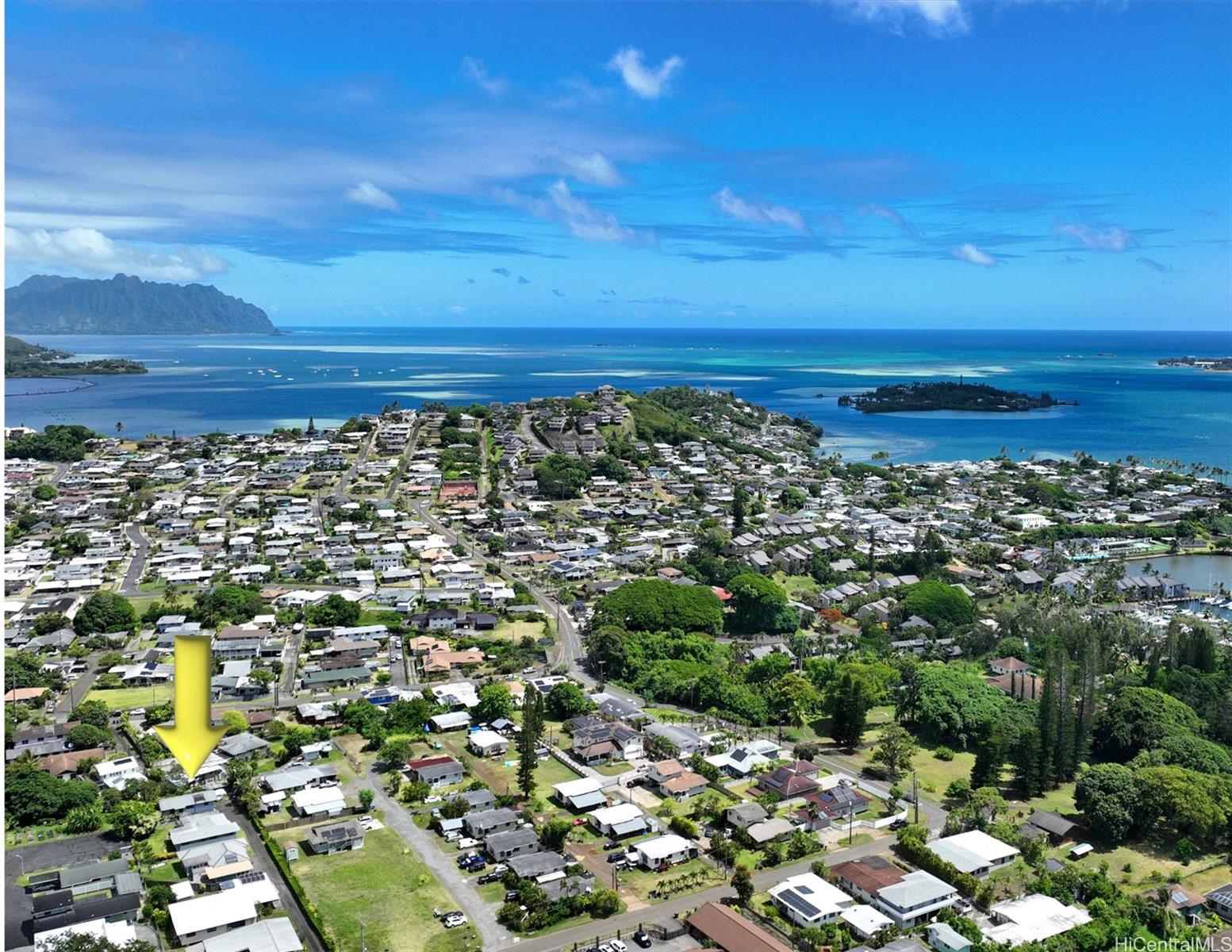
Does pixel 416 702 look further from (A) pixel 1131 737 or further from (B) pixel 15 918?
(A) pixel 1131 737

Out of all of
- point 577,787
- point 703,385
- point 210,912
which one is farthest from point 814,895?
point 703,385

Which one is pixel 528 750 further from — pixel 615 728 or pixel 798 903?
Result: pixel 798 903

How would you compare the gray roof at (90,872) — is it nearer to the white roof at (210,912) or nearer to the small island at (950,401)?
the white roof at (210,912)

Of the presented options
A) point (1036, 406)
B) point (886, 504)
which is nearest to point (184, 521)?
point (886, 504)

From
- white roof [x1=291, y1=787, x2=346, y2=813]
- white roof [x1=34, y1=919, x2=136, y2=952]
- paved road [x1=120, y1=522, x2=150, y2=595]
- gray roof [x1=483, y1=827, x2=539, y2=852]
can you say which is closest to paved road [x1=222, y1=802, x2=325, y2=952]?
white roof [x1=291, y1=787, x2=346, y2=813]

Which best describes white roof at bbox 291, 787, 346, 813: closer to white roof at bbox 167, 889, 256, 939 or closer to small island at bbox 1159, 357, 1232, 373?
white roof at bbox 167, 889, 256, 939
